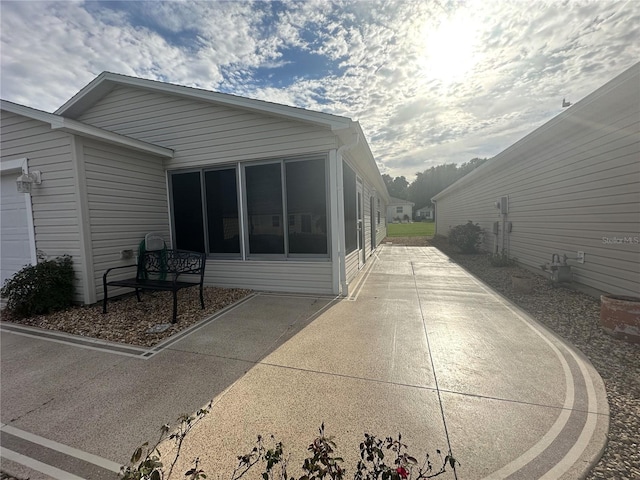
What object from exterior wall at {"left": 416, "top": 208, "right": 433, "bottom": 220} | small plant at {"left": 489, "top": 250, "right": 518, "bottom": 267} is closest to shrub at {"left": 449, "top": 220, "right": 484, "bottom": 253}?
small plant at {"left": 489, "top": 250, "right": 518, "bottom": 267}

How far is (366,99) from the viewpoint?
26.6 feet

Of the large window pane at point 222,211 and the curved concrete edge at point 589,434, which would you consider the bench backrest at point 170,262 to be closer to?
the large window pane at point 222,211

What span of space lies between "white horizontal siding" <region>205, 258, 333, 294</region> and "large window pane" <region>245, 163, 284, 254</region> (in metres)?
0.37

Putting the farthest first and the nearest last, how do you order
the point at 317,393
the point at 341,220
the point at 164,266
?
the point at 164,266, the point at 341,220, the point at 317,393

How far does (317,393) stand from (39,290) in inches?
199

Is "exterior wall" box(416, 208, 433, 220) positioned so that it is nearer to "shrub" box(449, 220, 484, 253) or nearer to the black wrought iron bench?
"shrub" box(449, 220, 484, 253)

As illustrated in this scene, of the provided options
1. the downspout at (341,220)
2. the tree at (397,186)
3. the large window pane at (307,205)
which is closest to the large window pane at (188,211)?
the large window pane at (307,205)

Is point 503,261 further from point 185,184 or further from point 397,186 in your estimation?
point 397,186

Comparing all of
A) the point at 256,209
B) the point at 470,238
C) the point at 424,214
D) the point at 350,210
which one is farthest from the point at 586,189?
the point at 424,214

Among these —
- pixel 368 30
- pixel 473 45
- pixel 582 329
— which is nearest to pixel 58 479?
pixel 582 329

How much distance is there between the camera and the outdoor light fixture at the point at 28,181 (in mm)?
4789

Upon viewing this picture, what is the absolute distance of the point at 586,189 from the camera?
509 centimetres

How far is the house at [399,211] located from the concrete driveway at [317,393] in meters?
49.5

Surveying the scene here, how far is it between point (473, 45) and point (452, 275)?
4.95 metres
